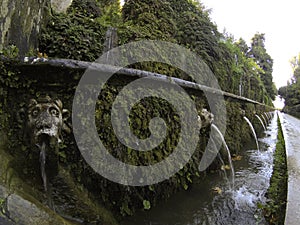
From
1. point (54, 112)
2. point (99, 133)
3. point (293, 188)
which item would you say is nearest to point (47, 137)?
point (54, 112)

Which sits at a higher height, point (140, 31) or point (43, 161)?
point (140, 31)

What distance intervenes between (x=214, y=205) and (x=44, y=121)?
240cm

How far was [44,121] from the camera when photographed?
71.6 inches

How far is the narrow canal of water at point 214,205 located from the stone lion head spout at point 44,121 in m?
1.25

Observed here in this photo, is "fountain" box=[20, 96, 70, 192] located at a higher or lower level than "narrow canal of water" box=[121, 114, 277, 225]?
higher

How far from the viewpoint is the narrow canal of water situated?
2673 mm

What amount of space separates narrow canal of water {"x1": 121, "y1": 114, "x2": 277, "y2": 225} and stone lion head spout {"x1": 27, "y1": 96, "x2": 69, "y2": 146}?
125 centimetres

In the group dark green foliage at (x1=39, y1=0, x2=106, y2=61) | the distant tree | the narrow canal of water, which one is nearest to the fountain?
dark green foliage at (x1=39, y1=0, x2=106, y2=61)

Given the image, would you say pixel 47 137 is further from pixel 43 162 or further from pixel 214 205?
pixel 214 205

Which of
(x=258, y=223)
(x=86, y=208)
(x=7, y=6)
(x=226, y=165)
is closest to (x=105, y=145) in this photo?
(x=86, y=208)

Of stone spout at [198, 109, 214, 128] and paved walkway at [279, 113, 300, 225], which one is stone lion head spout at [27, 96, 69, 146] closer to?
paved walkway at [279, 113, 300, 225]

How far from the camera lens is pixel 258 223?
2.61 metres

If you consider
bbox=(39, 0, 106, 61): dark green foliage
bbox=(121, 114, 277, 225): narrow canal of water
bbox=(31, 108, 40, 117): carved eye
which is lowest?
bbox=(121, 114, 277, 225): narrow canal of water

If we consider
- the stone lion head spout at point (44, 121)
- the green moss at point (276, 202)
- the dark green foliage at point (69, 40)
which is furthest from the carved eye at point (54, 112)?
the green moss at point (276, 202)
